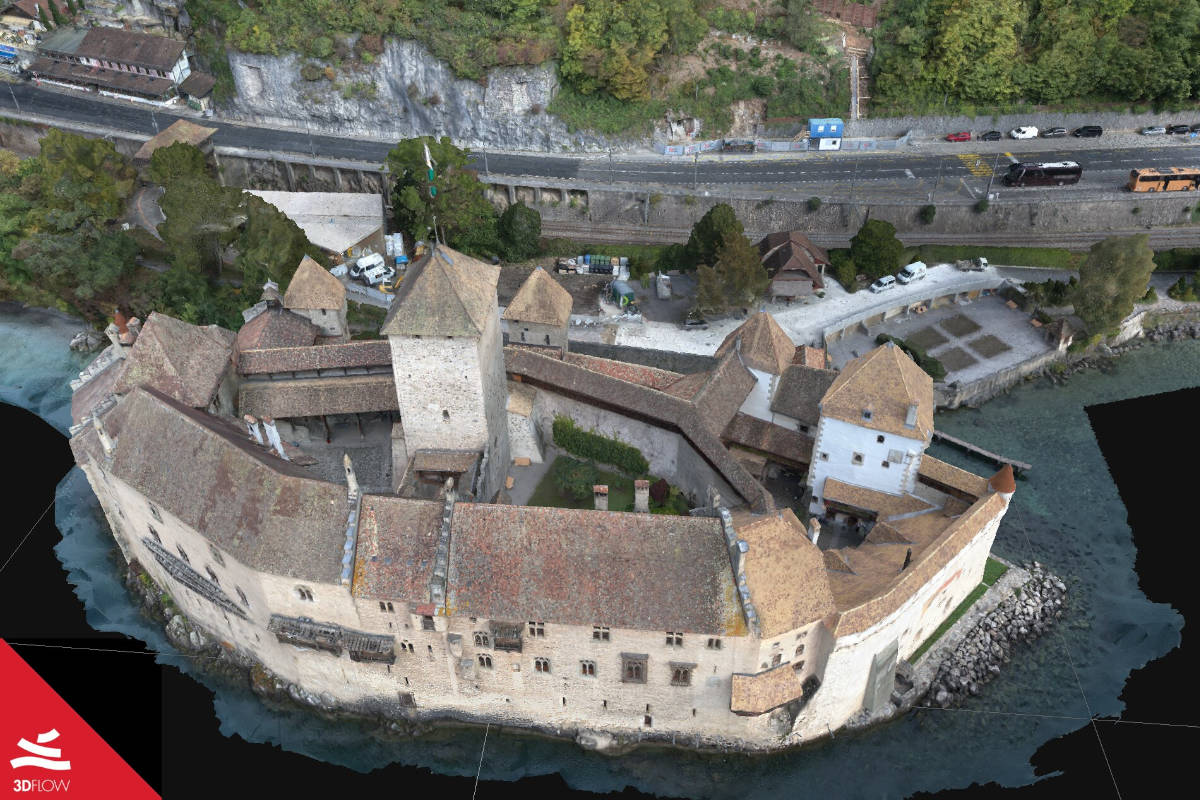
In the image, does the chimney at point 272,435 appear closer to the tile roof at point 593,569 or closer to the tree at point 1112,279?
the tile roof at point 593,569

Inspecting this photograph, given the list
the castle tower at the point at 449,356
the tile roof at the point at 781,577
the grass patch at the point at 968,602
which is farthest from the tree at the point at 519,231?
the grass patch at the point at 968,602

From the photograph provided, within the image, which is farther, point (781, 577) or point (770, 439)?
point (770, 439)

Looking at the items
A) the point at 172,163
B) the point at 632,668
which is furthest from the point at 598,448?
the point at 172,163

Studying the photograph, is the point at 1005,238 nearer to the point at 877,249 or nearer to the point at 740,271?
the point at 877,249

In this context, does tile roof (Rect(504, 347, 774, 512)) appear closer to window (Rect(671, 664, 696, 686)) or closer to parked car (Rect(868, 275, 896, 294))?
window (Rect(671, 664, 696, 686))

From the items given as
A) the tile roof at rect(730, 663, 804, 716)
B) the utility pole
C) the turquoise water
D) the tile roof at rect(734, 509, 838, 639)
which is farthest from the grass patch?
the utility pole

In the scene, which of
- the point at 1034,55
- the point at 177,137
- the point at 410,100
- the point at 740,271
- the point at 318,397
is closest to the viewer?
the point at 318,397

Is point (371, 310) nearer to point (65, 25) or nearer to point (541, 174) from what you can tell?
point (541, 174)
